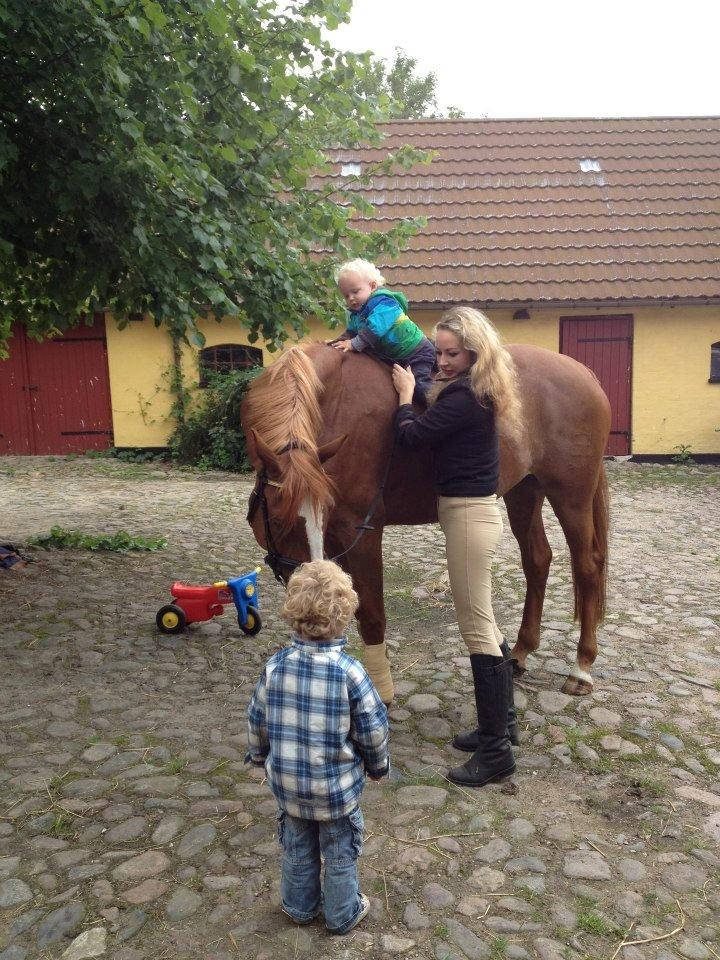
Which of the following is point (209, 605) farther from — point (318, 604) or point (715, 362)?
point (715, 362)

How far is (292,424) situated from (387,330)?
856 millimetres

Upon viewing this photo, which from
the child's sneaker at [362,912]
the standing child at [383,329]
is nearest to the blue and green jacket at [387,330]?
the standing child at [383,329]

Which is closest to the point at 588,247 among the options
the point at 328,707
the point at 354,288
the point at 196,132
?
the point at 196,132

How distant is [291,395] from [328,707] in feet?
4.23

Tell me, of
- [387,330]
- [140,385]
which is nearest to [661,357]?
[140,385]

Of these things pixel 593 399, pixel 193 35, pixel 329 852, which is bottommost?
pixel 329 852

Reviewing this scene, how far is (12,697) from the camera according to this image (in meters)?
3.92

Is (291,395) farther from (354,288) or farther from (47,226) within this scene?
(47,226)

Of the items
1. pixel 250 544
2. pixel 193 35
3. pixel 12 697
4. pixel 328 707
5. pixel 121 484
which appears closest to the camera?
pixel 328 707

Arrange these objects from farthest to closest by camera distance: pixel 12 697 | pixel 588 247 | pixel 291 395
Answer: pixel 588 247, pixel 12 697, pixel 291 395

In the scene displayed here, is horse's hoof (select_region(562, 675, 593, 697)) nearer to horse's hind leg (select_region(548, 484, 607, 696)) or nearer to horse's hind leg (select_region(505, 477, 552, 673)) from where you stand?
horse's hind leg (select_region(548, 484, 607, 696))

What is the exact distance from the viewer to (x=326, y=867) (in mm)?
2223

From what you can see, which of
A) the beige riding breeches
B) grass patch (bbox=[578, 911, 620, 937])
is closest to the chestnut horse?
the beige riding breeches

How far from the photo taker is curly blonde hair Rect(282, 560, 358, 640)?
2.08m
